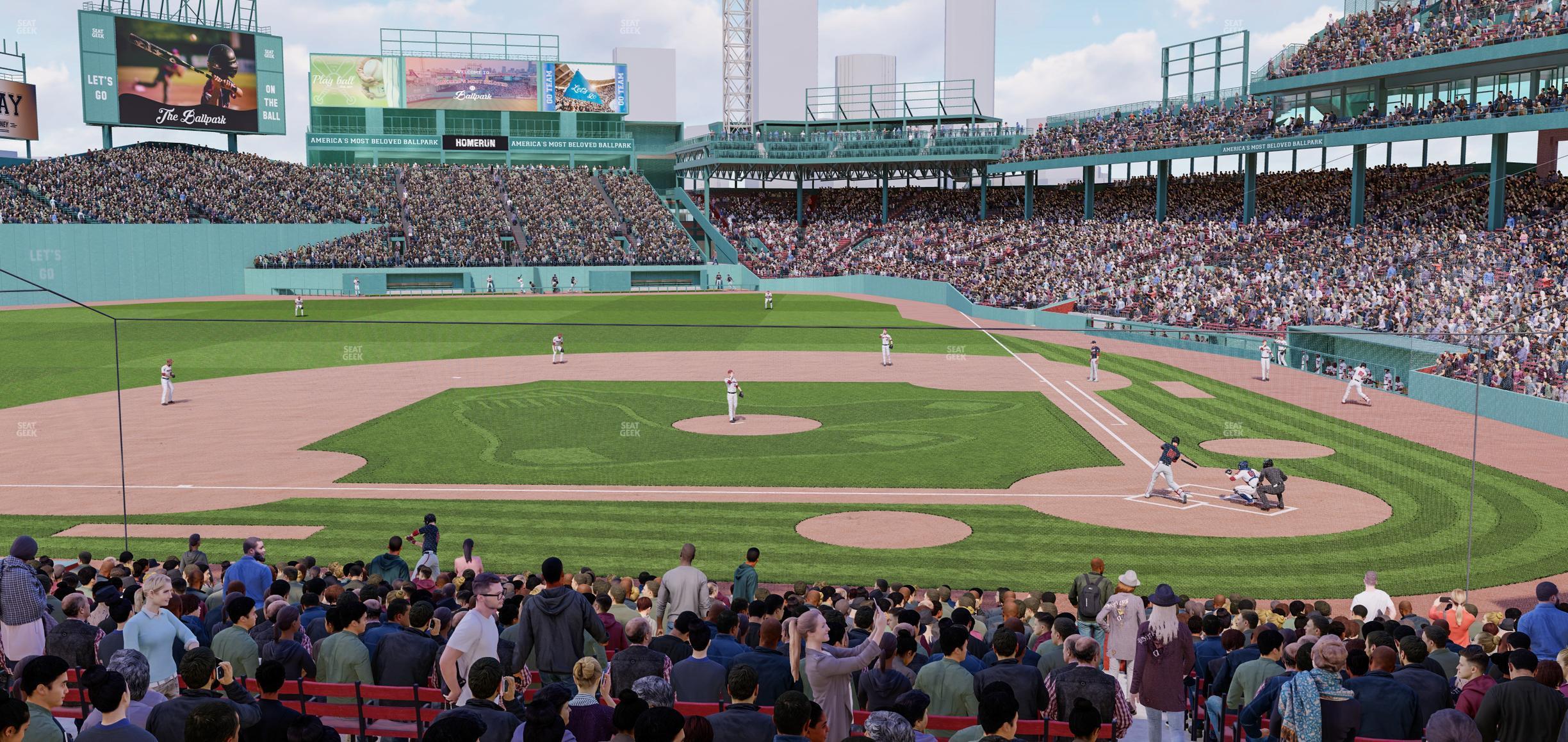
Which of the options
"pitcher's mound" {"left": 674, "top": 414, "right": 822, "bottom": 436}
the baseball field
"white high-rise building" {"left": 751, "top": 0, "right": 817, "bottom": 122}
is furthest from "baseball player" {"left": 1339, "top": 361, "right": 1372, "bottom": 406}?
"white high-rise building" {"left": 751, "top": 0, "right": 817, "bottom": 122}

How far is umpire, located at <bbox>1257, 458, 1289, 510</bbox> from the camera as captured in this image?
20.8 meters

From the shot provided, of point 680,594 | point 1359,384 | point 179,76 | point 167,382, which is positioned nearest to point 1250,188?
point 1359,384

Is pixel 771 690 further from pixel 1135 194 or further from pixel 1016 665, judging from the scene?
pixel 1135 194

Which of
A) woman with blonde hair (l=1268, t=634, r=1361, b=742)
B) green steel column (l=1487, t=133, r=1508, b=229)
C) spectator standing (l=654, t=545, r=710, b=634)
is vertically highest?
green steel column (l=1487, t=133, r=1508, b=229)

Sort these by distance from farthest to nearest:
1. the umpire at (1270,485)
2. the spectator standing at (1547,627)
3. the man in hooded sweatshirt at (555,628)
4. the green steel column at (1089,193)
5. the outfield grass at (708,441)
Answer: the green steel column at (1089,193) → the outfield grass at (708,441) → the umpire at (1270,485) → the spectator standing at (1547,627) → the man in hooded sweatshirt at (555,628)

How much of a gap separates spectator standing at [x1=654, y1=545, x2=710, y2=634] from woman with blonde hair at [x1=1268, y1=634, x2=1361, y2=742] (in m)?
5.60

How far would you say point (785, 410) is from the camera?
32688 mm

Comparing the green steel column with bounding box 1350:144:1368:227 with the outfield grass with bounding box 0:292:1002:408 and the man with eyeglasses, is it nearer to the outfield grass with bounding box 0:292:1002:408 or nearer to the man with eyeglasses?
the outfield grass with bounding box 0:292:1002:408

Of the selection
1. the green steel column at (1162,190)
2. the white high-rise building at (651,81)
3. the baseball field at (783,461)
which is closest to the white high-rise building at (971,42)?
the white high-rise building at (651,81)

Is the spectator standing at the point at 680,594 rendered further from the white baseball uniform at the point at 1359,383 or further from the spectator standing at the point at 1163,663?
the white baseball uniform at the point at 1359,383

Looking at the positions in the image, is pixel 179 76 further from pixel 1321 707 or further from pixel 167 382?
pixel 1321 707

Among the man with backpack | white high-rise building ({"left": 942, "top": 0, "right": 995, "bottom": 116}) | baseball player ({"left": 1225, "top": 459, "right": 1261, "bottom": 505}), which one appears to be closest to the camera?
the man with backpack

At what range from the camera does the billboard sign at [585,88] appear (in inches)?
3703

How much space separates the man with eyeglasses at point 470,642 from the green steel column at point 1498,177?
1902 inches
